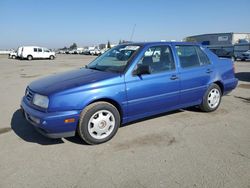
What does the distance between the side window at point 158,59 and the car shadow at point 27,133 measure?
2.12 metres

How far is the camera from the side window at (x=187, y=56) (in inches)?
176

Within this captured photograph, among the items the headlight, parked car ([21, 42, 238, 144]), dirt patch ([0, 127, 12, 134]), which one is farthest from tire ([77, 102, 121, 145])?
dirt patch ([0, 127, 12, 134])

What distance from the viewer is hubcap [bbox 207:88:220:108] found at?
5.05 metres

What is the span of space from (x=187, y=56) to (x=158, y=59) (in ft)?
2.72

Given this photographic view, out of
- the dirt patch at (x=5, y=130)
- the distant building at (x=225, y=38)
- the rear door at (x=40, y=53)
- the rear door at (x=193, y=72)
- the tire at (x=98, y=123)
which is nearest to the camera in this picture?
the tire at (x=98, y=123)

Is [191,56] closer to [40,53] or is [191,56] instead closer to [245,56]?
[245,56]

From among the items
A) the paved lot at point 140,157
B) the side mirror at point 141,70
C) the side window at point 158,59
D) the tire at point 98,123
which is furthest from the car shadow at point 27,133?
the side window at point 158,59

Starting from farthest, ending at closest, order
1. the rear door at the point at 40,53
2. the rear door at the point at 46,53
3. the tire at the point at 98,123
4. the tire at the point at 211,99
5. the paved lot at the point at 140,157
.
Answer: the rear door at the point at 46,53 → the rear door at the point at 40,53 → the tire at the point at 211,99 → the tire at the point at 98,123 → the paved lot at the point at 140,157

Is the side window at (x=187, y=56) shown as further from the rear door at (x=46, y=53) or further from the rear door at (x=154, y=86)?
the rear door at (x=46, y=53)

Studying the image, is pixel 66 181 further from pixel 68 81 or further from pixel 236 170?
pixel 236 170

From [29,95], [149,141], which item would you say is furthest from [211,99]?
[29,95]

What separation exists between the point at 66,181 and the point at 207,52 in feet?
13.6

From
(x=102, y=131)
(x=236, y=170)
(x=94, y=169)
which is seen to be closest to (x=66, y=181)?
(x=94, y=169)

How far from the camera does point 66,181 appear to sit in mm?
2633
